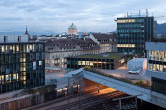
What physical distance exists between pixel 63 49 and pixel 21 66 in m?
45.3

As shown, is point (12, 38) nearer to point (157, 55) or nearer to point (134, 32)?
point (157, 55)

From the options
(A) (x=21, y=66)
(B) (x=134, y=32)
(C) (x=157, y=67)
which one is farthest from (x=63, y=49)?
(C) (x=157, y=67)

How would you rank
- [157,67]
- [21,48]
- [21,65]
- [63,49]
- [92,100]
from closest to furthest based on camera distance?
[157,67] < [92,100] < [21,65] < [21,48] < [63,49]

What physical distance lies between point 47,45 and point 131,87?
59011mm

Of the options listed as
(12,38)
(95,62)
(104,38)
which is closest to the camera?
(12,38)

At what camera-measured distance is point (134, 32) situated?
115625mm

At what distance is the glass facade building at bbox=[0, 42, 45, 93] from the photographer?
177ft

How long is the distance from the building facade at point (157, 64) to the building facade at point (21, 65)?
2809 cm

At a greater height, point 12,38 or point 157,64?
point 12,38

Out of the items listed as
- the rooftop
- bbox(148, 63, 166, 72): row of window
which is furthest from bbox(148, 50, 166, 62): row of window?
the rooftop

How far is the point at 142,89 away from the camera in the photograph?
47.2m

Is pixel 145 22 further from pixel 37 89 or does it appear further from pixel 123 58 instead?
pixel 37 89

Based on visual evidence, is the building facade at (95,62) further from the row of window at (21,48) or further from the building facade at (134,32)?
the building facade at (134,32)

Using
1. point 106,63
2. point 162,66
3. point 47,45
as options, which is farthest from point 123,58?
point 162,66
